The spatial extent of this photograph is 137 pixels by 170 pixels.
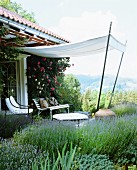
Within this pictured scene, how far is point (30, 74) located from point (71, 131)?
17.1 feet

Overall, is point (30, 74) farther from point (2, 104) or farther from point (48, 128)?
point (48, 128)

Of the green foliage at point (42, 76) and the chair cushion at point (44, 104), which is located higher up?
the green foliage at point (42, 76)

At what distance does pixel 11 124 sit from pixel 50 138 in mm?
2359

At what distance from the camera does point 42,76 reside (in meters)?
8.80

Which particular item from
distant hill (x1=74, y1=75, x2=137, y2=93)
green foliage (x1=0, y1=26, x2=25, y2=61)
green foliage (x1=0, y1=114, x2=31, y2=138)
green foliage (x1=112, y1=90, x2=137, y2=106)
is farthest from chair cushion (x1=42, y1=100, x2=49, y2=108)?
green foliage (x1=112, y1=90, x2=137, y2=106)

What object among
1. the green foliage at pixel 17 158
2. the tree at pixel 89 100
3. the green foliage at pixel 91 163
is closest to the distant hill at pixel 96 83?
the tree at pixel 89 100

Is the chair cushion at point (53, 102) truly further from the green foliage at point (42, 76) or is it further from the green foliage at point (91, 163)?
the green foliage at point (91, 163)

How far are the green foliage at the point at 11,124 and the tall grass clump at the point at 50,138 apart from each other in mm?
1696

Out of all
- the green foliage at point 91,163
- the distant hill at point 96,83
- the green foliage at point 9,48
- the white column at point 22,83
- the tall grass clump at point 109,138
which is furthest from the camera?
the distant hill at point 96,83

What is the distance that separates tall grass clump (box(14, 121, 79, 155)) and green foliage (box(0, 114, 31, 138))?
170 centimetres

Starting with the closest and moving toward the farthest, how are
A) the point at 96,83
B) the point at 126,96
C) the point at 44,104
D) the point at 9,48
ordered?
the point at 9,48
the point at 44,104
the point at 126,96
the point at 96,83

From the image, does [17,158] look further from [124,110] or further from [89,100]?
[89,100]

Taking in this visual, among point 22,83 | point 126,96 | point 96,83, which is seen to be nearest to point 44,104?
point 22,83

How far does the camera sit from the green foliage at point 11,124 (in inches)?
212
